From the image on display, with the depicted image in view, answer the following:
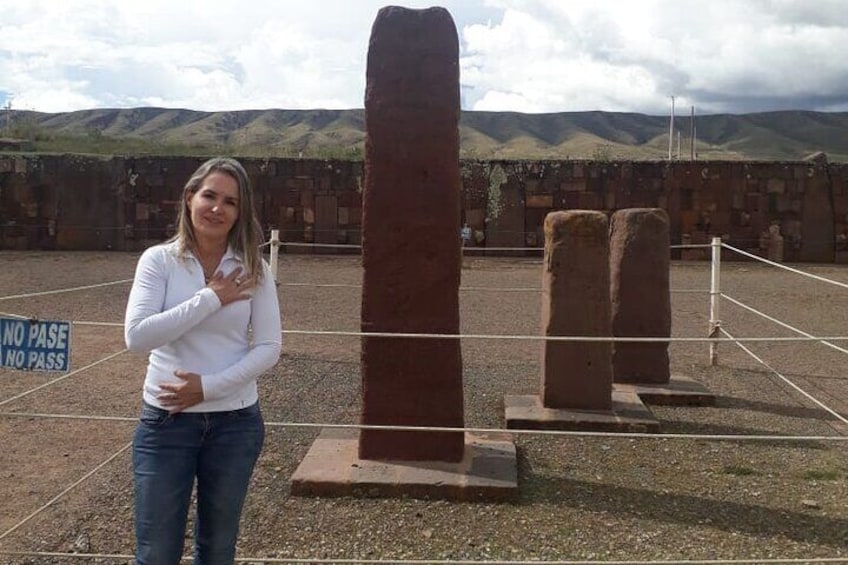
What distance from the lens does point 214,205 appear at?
2.41m

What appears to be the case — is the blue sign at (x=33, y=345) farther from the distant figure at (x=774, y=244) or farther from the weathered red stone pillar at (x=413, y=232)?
the distant figure at (x=774, y=244)

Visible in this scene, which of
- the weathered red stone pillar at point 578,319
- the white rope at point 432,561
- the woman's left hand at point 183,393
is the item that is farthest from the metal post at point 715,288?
the woman's left hand at point 183,393

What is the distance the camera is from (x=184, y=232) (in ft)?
8.01

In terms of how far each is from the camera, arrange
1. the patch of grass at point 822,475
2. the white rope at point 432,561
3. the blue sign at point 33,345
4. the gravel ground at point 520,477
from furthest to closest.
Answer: the patch of grass at point 822,475 → the gravel ground at point 520,477 → the white rope at point 432,561 → the blue sign at point 33,345

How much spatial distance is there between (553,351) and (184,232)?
3.77 metres

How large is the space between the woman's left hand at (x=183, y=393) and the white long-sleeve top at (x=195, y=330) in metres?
0.02

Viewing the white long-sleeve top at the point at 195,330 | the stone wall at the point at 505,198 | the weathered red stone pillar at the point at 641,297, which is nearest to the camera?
the white long-sleeve top at the point at 195,330

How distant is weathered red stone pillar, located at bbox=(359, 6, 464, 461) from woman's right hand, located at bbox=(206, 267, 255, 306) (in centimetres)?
217

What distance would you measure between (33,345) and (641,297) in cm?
522

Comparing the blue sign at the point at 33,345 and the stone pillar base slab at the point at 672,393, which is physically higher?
the blue sign at the point at 33,345

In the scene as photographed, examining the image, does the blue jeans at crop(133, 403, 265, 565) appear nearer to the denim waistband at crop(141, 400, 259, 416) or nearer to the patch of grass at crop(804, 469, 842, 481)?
the denim waistband at crop(141, 400, 259, 416)

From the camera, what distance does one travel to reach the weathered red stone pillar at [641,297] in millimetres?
6812

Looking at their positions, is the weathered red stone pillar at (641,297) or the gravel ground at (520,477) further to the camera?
the weathered red stone pillar at (641,297)

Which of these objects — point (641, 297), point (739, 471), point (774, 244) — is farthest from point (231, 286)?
point (774, 244)
